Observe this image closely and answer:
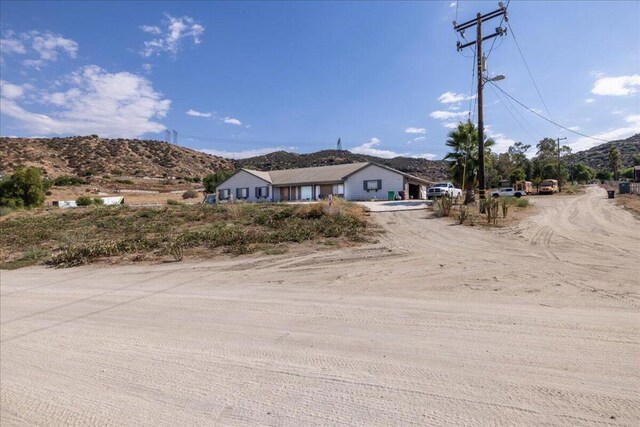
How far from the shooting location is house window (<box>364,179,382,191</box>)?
41594 mm

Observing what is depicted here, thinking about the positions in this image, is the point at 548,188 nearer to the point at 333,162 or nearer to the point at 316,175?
the point at 316,175

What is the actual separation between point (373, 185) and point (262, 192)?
15.5m

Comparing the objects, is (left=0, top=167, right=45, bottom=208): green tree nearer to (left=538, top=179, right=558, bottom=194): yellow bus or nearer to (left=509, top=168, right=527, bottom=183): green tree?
(left=538, top=179, right=558, bottom=194): yellow bus

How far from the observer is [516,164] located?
275 feet

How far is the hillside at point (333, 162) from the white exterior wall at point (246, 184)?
37489 millimetres

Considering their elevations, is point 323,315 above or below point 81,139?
below

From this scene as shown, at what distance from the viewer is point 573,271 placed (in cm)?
804

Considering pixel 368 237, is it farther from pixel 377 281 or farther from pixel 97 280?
pixel 97 280

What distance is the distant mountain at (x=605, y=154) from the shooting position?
419ft

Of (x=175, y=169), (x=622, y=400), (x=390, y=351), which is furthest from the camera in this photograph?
(x=175, y=169)

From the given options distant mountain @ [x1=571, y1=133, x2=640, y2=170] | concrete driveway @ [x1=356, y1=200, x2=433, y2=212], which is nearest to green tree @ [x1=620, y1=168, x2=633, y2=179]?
distant mountain @ [x1=571, y1=133, x2=640, y2=170]

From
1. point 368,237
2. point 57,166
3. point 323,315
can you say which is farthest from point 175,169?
point 323,315

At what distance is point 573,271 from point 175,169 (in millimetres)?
92175

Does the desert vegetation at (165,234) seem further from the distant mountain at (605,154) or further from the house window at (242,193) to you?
the distant mountain at (605,154)
